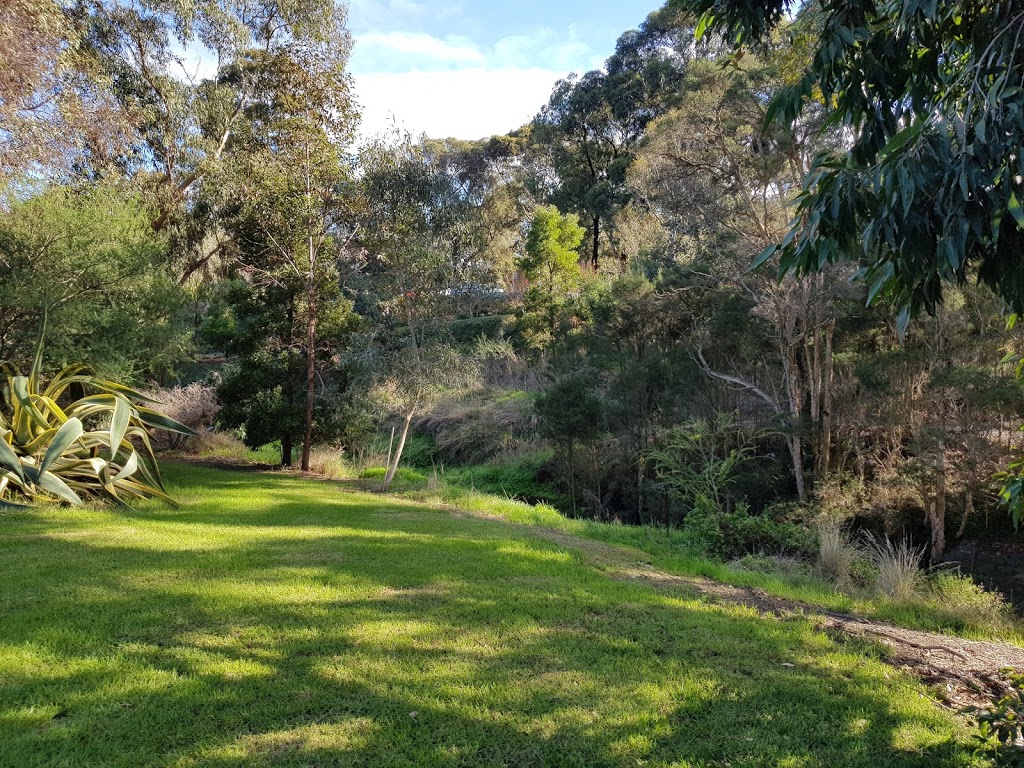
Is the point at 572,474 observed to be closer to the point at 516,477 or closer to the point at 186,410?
the point at 516,477

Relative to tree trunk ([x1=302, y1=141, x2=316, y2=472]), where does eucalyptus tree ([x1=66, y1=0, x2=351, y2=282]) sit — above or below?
above

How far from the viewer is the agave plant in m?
7.72

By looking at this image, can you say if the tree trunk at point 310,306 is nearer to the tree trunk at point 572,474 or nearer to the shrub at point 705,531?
the shrub at point 705,531

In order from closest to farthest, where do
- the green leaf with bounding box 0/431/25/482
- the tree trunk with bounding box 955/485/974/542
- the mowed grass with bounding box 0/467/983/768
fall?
the mowed grass with bounding box 0/467/983/768 < the green leaf with bounding box 0/431/25/482 < the tree trunk with bounding box 955/485/974/542

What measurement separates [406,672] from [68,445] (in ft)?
20.7

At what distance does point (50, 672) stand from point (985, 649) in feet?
20.4

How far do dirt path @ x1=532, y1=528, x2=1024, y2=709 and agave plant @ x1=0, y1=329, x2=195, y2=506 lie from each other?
6.05 m

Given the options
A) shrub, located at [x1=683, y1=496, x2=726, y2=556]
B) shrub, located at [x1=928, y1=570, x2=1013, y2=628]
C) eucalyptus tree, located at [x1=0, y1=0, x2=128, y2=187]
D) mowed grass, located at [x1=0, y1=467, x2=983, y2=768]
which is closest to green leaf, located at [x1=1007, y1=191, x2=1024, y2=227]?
mowed grass, located at [x1=0, y1=467, x2=983, y2=768]

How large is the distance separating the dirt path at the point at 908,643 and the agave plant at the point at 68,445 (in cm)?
605

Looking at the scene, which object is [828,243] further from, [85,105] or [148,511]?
[85,105]

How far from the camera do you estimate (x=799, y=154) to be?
14883 mm

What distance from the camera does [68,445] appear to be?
7855 millimetres

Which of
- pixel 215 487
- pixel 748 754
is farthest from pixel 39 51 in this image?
pixel 748 754

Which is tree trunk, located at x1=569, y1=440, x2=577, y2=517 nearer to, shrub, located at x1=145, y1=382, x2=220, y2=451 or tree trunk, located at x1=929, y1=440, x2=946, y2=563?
tree trunk, located at x1=929, y1=440, x2=946, y2=563
